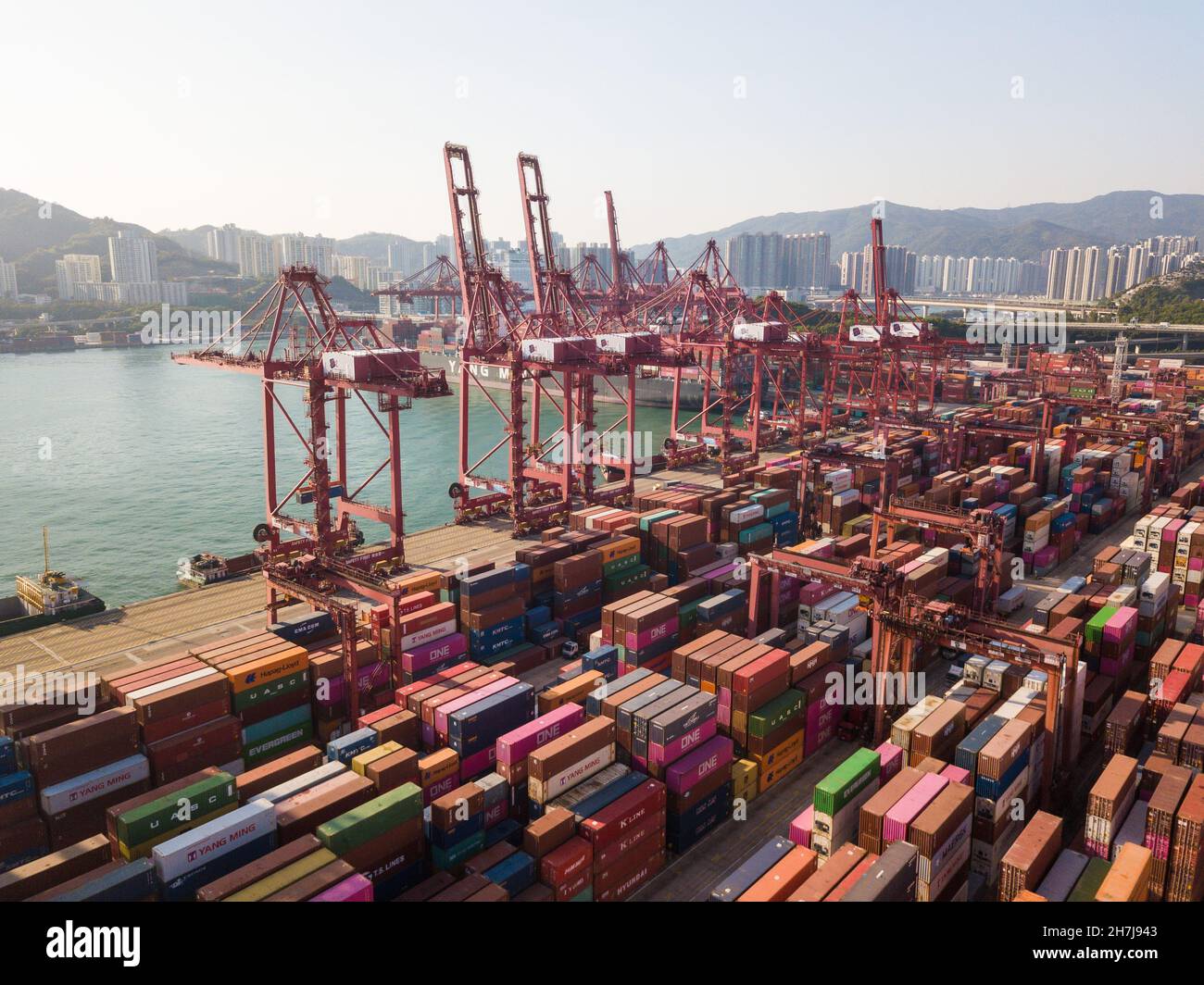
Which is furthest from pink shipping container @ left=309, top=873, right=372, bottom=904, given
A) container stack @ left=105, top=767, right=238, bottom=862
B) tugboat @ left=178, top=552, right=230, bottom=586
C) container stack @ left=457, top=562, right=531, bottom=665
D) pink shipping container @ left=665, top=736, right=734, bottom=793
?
tugboat @ left=178, top=552, right=230, bottom=586

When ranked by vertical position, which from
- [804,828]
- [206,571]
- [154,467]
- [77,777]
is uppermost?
[154,467]

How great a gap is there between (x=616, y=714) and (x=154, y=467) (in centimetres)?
5884

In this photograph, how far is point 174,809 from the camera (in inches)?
724

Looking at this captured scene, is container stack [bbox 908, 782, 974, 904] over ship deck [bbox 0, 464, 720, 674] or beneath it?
beneath

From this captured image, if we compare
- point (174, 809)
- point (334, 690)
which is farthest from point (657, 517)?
point (174, 809)

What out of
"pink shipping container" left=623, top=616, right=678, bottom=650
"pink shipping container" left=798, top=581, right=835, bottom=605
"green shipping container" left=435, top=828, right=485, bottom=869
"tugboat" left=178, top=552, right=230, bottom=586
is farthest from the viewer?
"tugboat" left=178, top=552, right=230, bottom=586

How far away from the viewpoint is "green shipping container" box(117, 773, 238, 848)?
17.8m

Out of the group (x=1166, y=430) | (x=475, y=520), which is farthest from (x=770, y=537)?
(x=1166, y=430)

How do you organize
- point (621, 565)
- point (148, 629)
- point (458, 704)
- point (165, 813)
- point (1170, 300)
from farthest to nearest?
point (1170, 300) → point (621, 565) → point (148, 629) → point (458, 704) → point (165, 813)

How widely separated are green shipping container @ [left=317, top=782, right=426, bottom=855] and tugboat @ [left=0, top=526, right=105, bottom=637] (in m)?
22.0

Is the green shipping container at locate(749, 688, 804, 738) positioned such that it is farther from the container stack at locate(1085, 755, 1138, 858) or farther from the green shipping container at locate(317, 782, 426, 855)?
the green shipping container at locate(317, 782, 426, 855)

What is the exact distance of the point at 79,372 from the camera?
127 metres

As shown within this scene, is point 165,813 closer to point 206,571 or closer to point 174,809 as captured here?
point 174,809

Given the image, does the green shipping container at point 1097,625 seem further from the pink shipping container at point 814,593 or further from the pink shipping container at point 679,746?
the pink shipping container at point 679,746
